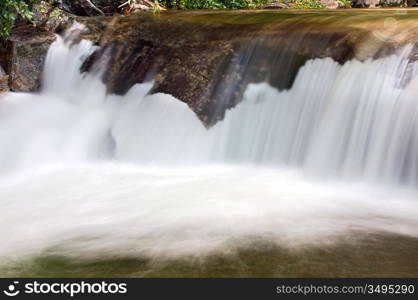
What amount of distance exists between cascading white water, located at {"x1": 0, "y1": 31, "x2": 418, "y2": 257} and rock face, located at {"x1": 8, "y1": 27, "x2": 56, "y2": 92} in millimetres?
260

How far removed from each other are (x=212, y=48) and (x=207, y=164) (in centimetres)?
199

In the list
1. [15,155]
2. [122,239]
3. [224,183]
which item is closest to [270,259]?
[122,239]

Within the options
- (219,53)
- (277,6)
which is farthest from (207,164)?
(277,6)

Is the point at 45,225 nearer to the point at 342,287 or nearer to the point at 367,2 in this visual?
the point at 342,287

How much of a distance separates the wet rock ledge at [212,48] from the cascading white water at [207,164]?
21cm

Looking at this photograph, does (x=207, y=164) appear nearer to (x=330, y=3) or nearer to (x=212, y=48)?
(x=212, y=48)

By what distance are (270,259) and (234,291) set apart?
23.2 inches

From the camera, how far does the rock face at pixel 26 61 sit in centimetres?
852

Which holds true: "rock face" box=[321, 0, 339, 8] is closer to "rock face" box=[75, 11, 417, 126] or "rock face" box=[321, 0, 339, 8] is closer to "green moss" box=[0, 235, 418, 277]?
"rock face" box=[75, 11, 417, 126]

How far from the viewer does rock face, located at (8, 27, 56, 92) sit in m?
8.52

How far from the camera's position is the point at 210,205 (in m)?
5.20

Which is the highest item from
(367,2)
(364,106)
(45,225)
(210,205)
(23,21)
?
(367,2)

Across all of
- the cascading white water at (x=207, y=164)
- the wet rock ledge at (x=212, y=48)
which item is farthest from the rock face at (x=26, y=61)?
the cascading white water at (x=207, y=164)

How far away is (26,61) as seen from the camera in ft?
28.2
